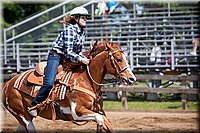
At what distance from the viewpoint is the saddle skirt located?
330 inches

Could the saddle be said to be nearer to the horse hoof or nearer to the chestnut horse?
the chestnut horse

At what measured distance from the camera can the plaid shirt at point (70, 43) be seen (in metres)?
8.18

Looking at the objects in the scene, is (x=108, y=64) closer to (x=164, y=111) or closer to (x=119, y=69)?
(x=119, y=69)

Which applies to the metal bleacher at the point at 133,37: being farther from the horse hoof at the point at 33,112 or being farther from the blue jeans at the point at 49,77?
the blue jeans at the point at 49,77

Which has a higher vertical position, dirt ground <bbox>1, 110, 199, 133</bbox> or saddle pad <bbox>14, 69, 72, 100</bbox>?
saddle pad <bbox>14, 69, 72, 100</bbox>

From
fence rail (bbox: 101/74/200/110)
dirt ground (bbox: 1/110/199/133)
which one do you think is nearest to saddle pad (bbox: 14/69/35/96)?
dirt ground (bbox: 1/110/199/133)

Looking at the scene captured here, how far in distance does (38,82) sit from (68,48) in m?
0.97

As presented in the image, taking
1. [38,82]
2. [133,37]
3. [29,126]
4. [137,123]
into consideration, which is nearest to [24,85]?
[38,82]

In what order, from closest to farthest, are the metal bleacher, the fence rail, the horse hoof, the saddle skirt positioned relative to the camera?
the saddle skirt
the horse hoof
the fence rail
the metal bleacher

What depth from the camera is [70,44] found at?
818 centimetres

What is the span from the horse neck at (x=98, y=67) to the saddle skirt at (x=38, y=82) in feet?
1.36

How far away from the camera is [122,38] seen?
2305cm

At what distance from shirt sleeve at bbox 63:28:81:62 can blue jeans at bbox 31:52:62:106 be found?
0.29 metres

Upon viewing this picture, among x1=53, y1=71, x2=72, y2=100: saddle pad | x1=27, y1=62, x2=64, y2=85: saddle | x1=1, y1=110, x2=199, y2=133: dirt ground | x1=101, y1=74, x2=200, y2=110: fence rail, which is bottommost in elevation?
x1=1, y1=110, x2=199, y2=133: dirt ground
